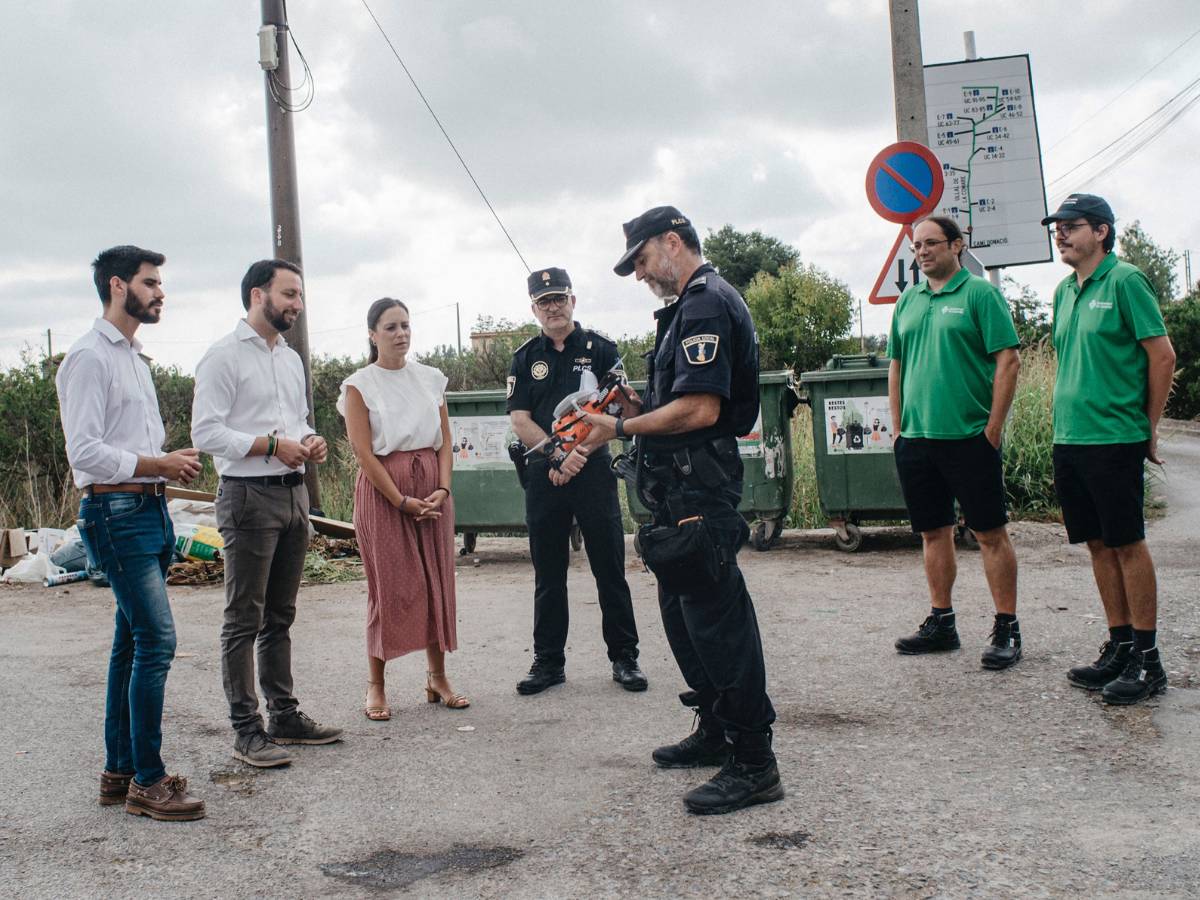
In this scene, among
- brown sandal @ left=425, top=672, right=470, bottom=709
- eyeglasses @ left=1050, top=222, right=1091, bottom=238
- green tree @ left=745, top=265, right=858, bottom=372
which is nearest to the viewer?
eyeglasses @ left=1050, top=222, right=1091, bottom=238

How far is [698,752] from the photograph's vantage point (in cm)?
404

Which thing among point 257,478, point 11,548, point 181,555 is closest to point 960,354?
point 257,478

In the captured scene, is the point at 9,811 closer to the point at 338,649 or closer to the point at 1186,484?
the point at 338,649

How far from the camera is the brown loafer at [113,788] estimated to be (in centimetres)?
386

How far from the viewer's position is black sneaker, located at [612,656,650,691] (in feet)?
17.0

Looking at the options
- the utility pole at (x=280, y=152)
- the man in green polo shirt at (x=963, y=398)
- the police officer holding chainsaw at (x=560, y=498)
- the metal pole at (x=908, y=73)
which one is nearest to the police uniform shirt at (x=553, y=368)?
the police officer holding chainsaw at (x=560, y=498)

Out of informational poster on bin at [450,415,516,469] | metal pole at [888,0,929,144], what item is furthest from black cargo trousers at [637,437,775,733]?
informational poster on bin at [450,415,516,469]

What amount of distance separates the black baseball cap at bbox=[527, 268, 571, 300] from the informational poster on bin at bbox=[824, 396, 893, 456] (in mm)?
4557

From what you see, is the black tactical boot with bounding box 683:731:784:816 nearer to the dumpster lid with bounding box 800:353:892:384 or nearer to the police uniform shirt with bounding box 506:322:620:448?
the police uniform shirt with bounding box 506:322:620:448

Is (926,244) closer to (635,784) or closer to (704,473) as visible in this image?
(704,473)

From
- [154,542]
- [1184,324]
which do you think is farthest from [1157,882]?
[1184,324]

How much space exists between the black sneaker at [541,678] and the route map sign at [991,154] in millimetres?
5570

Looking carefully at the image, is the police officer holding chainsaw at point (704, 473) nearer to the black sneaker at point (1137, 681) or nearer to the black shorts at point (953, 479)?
the black sneaker at point (1137, 681)

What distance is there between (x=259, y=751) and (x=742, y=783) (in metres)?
1.93
